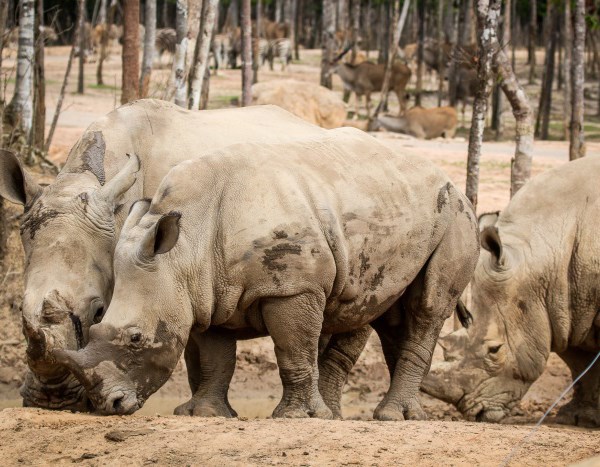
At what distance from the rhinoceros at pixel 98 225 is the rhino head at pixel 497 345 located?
3.29 feet

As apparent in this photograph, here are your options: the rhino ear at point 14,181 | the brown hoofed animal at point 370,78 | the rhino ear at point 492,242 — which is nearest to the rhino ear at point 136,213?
the rhino ear at point 14,181

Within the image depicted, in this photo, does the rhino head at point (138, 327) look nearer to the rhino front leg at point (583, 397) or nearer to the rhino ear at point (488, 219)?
the rhino ear at point (488, 219)

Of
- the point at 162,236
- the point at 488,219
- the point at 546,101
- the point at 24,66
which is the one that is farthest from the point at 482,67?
the point at 546,101

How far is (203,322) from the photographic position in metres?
7.09

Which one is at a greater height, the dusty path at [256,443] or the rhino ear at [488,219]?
the rhino ear at [488,219]

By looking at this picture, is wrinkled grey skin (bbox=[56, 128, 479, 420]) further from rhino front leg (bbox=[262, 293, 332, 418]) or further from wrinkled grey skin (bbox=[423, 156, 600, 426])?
wrinkled grey skin (bbox=[423, 156, 600, 426])

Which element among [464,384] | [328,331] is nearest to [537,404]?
[464,384]

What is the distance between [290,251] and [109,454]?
1.63m

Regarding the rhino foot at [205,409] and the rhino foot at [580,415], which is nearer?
the rhino foot at [205,409]

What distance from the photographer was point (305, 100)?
22.9 meters

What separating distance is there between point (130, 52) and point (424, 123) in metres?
12.9

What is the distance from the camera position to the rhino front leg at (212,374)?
7449mm

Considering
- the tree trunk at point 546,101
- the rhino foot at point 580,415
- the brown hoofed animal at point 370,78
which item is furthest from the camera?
the brown hoofed animal at point 370,78

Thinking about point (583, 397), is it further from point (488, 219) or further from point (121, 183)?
point (121, 183)
